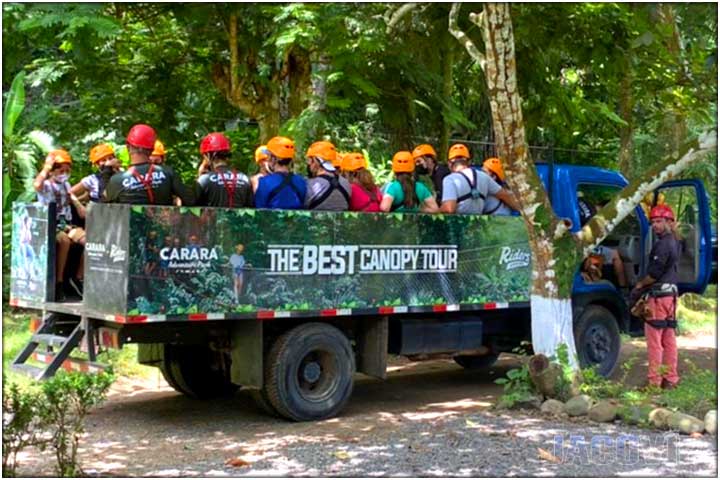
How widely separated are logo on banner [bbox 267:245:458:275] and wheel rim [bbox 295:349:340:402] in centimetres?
77

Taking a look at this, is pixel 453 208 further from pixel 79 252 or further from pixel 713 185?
pixel 713 185

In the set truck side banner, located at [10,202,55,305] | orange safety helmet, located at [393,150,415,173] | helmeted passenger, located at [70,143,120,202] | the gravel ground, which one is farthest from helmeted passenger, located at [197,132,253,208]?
the gravel ground

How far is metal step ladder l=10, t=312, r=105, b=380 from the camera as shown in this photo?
761 cm

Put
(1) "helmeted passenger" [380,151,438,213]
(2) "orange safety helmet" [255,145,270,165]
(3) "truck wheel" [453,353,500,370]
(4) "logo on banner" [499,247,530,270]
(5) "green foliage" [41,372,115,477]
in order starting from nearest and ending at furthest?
(5) "green foliage" [41,372,115,477] → (2) "orange safety helmet" [255,145,270,165] → (1) "helmeted passenger" [380,151,438,213] → (4) "logo on banner" [499,247,530,270] → (3) "truck wheel" [453,353,500,370]

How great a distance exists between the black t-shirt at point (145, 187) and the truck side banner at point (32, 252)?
57cm

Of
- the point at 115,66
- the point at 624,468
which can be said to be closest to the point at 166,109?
the point at 115,66

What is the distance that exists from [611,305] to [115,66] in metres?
6.36

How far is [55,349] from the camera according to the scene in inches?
309

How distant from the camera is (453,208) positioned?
31.0 feet

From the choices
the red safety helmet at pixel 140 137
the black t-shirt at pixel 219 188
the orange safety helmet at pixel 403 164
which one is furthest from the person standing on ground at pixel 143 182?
the orange safety helmet at pixel 403 164

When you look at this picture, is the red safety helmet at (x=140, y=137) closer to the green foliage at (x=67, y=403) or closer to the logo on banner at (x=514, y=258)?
the green foliage at (x=67, y=403)

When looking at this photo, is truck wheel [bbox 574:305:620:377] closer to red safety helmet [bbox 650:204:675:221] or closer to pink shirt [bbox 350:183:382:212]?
red safety helmet [bbox 650:204:675:221]

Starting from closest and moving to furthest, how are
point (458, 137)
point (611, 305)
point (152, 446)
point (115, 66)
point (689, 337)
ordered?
point (152, 446), point (611, 305), point (115, 66), point (689, 337), point (458, 137)

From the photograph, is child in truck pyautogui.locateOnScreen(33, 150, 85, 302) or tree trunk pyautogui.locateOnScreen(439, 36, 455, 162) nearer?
child in truck pyautogui.locateOnScreen(33, 150, 85, 302)
